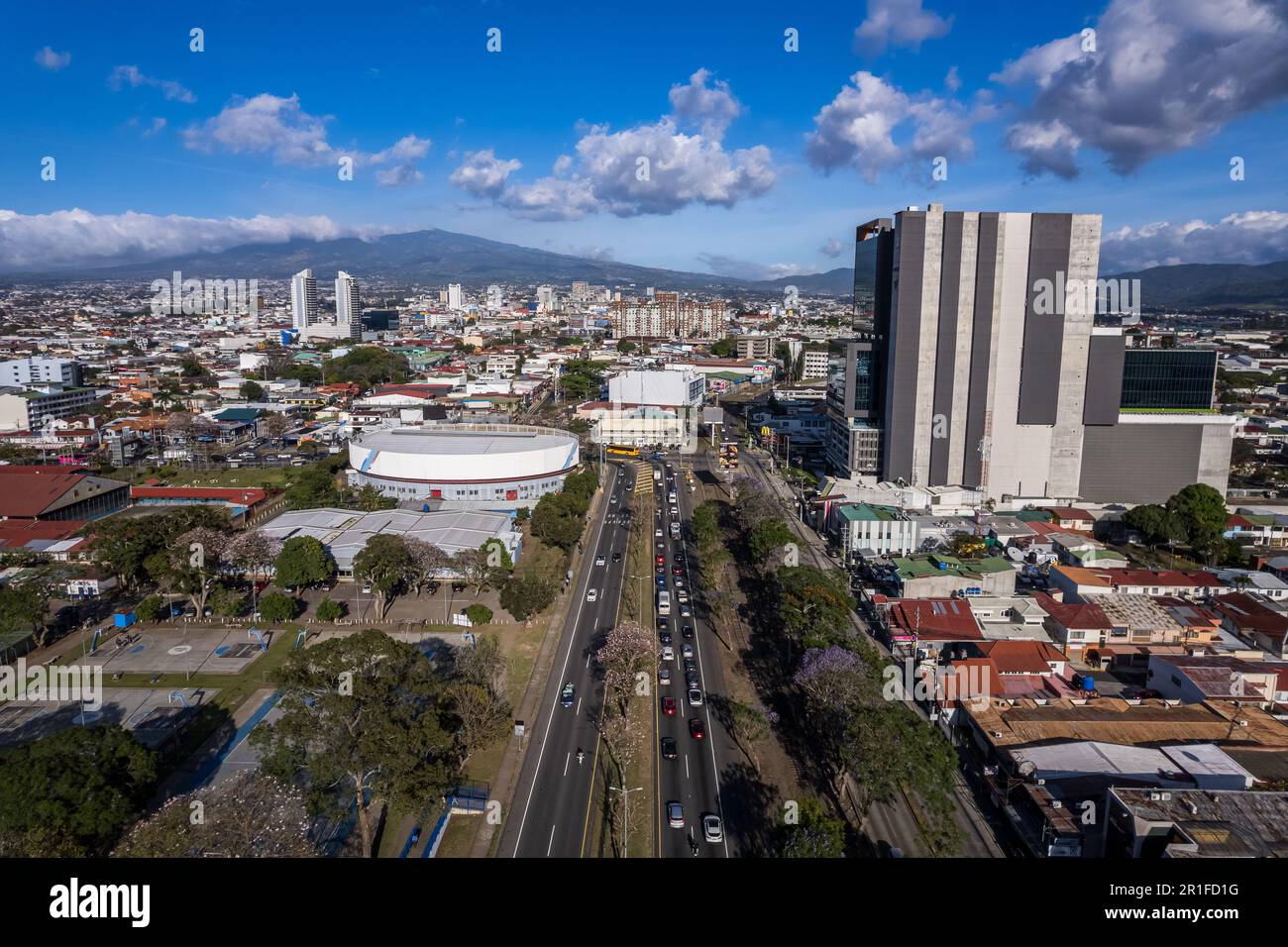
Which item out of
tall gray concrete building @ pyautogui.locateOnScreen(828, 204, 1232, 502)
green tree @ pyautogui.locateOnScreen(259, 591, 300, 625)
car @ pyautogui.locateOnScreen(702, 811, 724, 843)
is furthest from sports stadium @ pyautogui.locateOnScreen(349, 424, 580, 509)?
car @ pyautogui.locateOnScreen(702, 811, 724, 843)

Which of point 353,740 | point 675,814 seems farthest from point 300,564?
point 675,814

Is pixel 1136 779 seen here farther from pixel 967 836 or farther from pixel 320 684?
pixel 320 684

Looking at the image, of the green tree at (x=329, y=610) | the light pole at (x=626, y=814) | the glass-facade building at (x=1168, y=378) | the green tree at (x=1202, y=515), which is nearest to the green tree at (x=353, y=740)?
the light pole at (x=626, y=814)

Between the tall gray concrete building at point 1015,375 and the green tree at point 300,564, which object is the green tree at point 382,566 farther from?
the tall gray concrete building at point 1015,375

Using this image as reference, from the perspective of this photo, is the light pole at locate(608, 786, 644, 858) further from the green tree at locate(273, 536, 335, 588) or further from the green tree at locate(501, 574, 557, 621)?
the green tree at locate(273, 536, 335, 588)
